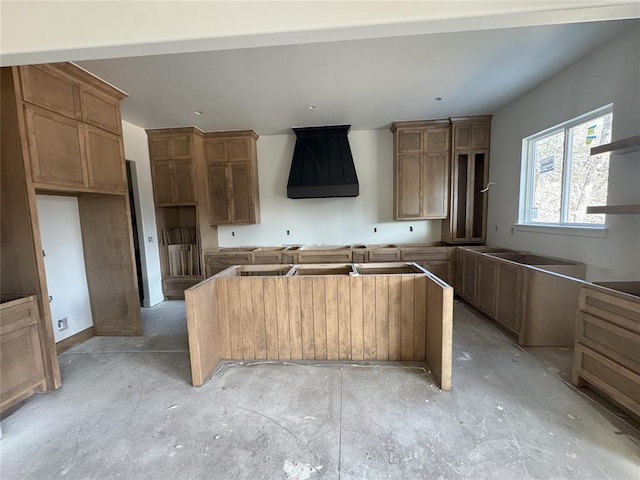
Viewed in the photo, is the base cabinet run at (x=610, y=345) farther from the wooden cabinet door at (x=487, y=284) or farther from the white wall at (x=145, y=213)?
the white wall at (x=145, y=213)

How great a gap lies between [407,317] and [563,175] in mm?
2457

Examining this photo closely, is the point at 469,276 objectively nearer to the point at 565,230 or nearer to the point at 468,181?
the point at 565,230

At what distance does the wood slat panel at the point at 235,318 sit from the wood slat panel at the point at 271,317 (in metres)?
0.26

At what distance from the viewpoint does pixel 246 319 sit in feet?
8.29

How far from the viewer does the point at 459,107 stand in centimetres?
376

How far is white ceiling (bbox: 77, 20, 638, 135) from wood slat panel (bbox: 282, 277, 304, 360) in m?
2.08

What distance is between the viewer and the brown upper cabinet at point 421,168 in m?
4.28

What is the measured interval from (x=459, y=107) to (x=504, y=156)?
0.99 metres

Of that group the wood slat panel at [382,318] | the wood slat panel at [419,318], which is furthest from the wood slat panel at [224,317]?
the wood slat panel at [419,318]

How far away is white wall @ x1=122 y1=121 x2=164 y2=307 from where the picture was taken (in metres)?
4.07

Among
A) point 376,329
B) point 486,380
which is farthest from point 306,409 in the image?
point 486,380

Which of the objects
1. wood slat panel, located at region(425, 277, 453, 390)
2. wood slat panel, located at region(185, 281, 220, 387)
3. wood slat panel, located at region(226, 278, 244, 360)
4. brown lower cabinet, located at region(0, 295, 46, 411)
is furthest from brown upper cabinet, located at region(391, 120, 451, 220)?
brown lower cabinet, located at region(0, 295, 46, 411)

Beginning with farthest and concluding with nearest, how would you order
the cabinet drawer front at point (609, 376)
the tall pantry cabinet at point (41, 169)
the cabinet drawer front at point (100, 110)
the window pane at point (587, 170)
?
the cabinet drawer front at point (100, 110), the window pane at point (587, 170), the tall pantry cabinet at point (41, 169), the cabinet drawer front at point (609, 376)

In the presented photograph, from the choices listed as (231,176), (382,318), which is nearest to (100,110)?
(231,176)
